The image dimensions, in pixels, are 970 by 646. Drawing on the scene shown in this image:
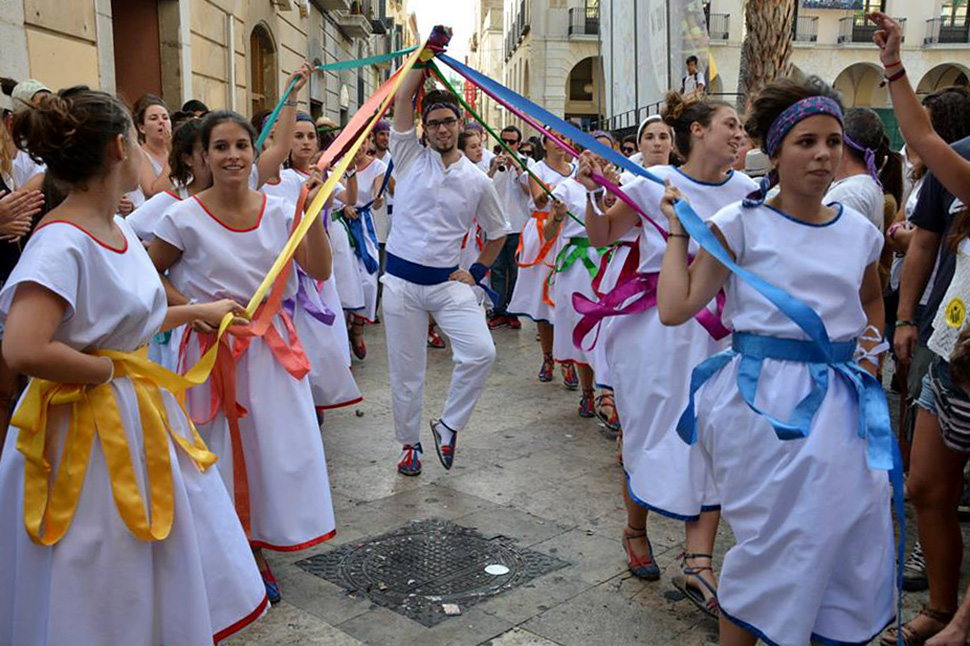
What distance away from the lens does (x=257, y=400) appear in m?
3.52

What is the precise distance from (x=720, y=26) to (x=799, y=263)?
35.2 m

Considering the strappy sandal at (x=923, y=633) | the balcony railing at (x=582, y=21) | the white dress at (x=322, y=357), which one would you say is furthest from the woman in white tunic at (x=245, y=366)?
the balcony railing at (x=582, y=21)

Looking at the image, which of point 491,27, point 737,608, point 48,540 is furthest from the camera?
point 491,27

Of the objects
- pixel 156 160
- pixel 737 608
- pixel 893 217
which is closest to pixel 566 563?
pixel 737 608

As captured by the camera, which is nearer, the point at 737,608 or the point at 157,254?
the point at 737,608

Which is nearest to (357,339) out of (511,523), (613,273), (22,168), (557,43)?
(613,273)

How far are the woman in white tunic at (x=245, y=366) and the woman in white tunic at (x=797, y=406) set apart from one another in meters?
1.61

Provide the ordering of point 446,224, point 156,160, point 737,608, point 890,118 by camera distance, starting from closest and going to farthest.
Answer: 1. point 737,608
2. point 446,224
3. point 156,160
4. point 890,118

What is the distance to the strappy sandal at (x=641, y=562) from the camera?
12.6 ft

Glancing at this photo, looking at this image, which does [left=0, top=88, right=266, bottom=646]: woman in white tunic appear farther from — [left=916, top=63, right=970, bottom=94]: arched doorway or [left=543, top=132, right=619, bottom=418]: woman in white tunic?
[left=916, top=63, right=970, bottom=94]: arched doorway

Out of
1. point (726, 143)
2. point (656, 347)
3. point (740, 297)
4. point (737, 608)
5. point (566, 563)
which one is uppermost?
point (726, 143)

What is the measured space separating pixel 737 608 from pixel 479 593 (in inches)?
54.4

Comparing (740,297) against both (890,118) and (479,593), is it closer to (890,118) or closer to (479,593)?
(479,593)

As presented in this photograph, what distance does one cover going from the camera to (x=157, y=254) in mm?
3508
